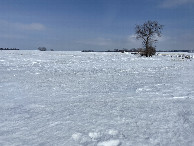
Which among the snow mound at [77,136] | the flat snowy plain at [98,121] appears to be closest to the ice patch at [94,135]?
the flat snowy plain at [98,121]

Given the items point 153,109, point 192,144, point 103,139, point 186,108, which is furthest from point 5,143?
point 186,108

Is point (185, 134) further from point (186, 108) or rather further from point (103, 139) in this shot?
point (186, 108)

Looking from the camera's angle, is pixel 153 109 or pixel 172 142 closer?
pixel 172 142

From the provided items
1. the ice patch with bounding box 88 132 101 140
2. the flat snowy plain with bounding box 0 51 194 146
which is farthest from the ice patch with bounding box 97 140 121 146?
the ice patch with bounding box 88 132 101 140

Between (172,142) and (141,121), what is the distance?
686 millimetres

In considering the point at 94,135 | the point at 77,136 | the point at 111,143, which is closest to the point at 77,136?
the point at 77,136

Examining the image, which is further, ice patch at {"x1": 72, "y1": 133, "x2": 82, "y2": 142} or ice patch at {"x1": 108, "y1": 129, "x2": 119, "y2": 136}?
ice patch at {"x1": 108, "y1": 129, "x2": 119, "y2": 136}

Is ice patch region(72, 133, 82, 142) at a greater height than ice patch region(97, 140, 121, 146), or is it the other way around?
ice patch region(72, 133, 82, 142)

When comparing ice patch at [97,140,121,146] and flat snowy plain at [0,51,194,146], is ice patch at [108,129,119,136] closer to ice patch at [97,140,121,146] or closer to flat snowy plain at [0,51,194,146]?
flat snowy plain at [0,51,194,146]

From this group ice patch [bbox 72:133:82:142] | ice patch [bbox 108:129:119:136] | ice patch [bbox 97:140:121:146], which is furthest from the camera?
ice patch [bbox 108:129:119:136]

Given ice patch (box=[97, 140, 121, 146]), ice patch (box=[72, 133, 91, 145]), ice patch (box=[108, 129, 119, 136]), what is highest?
ice patch (box=[108, 129, 119, 136])

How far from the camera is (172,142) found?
205 cm

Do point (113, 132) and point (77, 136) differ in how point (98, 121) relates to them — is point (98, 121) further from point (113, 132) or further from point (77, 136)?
point (77, 136)

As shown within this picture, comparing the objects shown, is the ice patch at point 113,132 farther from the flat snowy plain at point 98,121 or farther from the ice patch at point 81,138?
the ice patch at point 81,138
